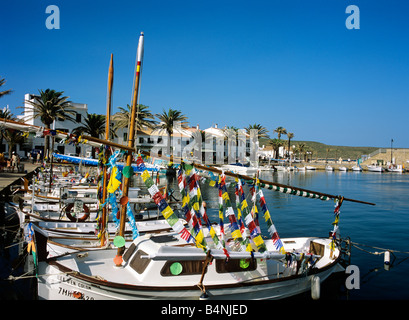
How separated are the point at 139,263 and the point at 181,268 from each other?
147cm

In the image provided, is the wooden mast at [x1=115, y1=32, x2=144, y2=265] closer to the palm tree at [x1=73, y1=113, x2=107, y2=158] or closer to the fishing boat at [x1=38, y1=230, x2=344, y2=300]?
the fishing boat at [x1=38, y1=230, x2=344, y2=300]

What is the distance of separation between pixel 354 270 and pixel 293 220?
13860mm

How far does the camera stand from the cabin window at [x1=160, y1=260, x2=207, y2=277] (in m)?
10.5

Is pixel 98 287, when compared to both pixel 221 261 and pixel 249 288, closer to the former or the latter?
pixel 221 261

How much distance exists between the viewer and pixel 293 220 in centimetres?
2972

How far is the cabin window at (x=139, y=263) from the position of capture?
10.7 metres

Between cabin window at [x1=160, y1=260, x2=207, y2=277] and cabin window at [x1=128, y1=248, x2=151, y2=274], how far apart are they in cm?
63

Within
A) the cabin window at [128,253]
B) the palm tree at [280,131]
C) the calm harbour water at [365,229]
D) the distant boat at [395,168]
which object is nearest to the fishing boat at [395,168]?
the distant boat at [395,168]

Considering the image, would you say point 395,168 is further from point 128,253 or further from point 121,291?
point 121,291

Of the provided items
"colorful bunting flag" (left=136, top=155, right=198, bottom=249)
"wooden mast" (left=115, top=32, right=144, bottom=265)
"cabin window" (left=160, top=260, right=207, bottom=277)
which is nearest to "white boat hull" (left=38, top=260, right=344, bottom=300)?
"cabin window" (left=160, top=260, right=207, bottom=277)

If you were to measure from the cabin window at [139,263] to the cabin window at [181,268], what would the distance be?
0.63 meters

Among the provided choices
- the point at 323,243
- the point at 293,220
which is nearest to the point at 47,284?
the point at 323,243

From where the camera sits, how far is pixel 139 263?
10.9 m

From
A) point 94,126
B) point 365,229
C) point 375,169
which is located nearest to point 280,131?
point 375,169
